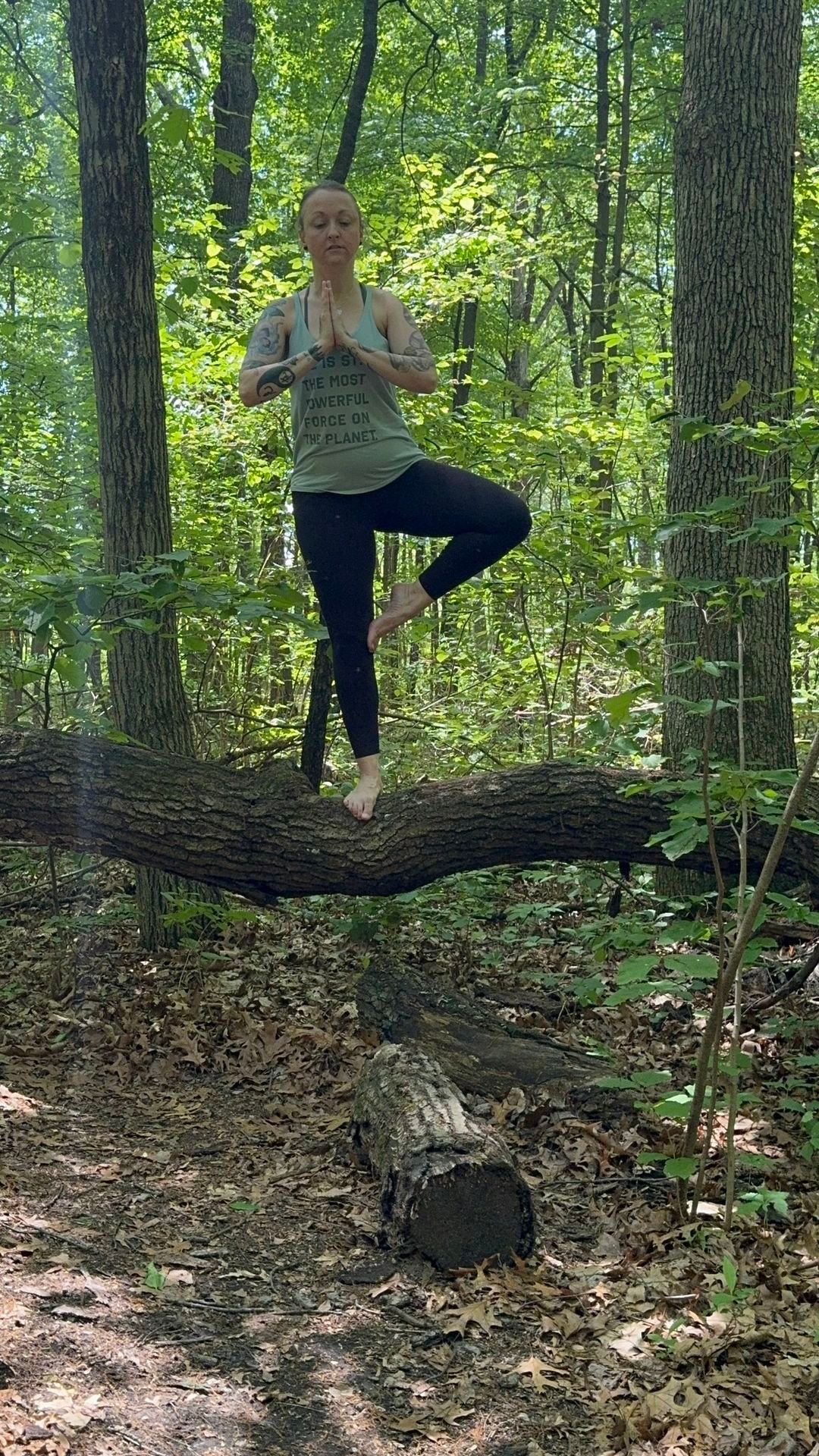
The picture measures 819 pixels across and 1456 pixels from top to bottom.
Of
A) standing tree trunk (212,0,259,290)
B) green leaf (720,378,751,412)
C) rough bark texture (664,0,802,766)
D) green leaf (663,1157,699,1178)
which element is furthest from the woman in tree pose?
standing tree trunk (212,0,259,290)

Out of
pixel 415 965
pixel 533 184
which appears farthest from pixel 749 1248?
pixel 533 184

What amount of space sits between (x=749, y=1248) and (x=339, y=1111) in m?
1.60

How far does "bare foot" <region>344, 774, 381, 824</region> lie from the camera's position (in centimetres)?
471

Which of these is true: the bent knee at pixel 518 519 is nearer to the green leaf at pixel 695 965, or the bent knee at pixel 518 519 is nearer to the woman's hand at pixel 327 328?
the woman's hand at pixel 327 328

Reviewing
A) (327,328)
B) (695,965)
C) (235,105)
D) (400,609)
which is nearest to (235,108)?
(235,105)

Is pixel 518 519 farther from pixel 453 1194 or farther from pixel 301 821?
pixel 453 1194

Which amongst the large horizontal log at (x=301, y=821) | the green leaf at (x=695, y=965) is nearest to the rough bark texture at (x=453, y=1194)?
the green leaf at (x=695, y=965)

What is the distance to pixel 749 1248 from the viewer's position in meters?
3.31

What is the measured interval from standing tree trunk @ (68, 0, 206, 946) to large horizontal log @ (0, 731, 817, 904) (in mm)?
936

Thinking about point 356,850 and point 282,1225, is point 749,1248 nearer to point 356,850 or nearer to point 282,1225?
point 282,1225

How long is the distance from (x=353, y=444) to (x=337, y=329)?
0.41 meters

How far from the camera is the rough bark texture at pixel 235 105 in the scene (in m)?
12.3

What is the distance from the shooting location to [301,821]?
475 centimetres

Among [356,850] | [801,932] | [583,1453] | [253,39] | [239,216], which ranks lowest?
[583,1453]
